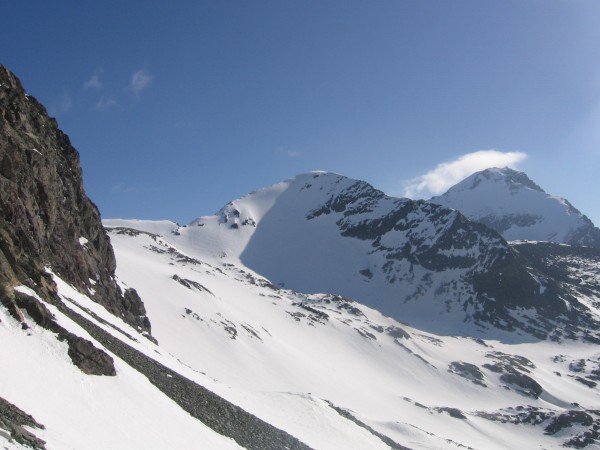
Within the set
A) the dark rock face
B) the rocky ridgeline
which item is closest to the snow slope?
the dark rock face

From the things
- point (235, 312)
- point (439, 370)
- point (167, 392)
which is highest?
point (439, 370)

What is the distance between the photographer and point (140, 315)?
57969 mm

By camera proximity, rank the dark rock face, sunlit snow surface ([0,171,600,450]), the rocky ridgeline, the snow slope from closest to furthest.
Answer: sunlit snow surface ([0,171,600,450])
the rocky ridgeline
the dark rock face
the snow slope

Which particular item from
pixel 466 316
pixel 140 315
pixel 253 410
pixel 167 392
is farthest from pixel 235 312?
pixel 466 316

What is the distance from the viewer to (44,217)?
3984 centimetres

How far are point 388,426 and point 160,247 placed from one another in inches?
4720

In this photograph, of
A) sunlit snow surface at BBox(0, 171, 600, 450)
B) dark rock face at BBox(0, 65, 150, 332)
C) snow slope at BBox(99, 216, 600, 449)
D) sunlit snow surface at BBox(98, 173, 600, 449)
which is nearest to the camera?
sunlit snow surface at BBox(0, 171, 600, 450)

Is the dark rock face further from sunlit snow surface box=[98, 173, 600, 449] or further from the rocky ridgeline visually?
sunlit snow surface box=[98, 173, 600, 449]

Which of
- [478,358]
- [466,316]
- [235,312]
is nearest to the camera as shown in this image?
[235,312]

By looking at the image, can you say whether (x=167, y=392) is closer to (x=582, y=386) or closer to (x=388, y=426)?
(x=388, y=426)

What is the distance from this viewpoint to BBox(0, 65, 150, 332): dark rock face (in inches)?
1086

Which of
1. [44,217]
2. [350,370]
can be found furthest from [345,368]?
[44,217]

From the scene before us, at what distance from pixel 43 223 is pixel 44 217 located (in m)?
1.03

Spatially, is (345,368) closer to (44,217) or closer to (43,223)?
(44,217)
